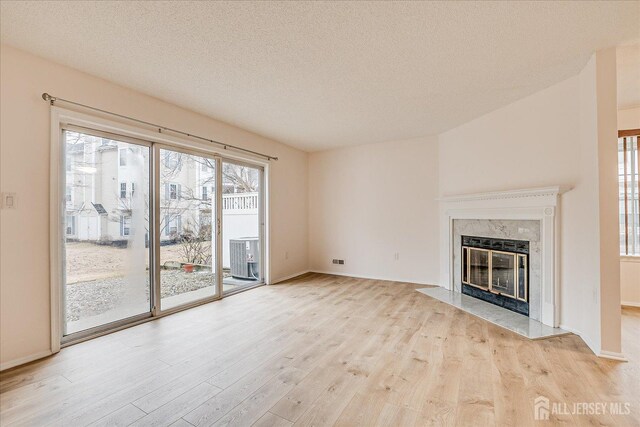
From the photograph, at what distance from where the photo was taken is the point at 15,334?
7.13 feet

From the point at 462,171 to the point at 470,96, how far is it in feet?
4.23

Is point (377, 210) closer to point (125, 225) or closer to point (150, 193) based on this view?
point (150, 193)

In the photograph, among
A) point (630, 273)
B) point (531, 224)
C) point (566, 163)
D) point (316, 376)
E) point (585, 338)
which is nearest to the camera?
point (316, 376)

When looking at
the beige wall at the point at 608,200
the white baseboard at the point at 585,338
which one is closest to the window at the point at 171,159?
the beige wall at the point at 608,200

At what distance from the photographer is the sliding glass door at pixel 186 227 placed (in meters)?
3.36

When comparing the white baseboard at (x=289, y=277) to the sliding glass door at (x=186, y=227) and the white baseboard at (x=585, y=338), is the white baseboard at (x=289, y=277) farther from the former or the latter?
the white baseboard at (x=585, y=338)

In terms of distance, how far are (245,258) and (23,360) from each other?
9.23 feet

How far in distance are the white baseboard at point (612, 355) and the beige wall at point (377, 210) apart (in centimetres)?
238

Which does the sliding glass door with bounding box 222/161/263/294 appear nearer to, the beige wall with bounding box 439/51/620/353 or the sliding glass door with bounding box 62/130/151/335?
the sliding glass door with bounding box 62/130/151/335

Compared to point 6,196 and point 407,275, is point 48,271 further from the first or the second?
point 407,275

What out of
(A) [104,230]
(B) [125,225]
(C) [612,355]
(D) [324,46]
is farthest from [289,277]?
(C) [612,355]

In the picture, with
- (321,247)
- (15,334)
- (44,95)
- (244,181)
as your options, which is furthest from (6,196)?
(321,247)

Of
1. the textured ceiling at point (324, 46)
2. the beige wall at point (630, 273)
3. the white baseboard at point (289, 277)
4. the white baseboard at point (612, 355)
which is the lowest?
the white baseboard at point (289, 277)

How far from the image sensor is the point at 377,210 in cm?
512
